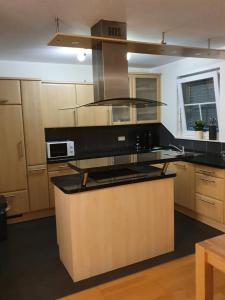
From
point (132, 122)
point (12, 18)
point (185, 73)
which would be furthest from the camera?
point (132, 122)

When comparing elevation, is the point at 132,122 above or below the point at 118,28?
below

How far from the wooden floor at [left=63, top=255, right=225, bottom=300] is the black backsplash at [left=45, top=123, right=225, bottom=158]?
2153 millimetres

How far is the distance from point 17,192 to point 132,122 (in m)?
2.31

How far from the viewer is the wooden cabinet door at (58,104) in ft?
13.4

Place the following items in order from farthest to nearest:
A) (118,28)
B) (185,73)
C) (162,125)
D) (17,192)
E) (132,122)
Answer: (162,125)
(132,122)
(185,73)
(17,192)
(118,28)

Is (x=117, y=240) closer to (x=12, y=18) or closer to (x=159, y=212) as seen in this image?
(x=159, y=212)

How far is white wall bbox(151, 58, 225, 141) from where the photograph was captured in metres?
3.87

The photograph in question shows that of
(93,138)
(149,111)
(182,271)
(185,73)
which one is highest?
(185,73)

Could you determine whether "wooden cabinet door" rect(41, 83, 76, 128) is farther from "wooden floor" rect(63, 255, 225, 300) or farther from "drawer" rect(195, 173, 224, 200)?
"wooden floor" rect(63, 255, 225, 300)

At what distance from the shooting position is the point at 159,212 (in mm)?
2836

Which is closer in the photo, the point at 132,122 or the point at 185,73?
the point at 185,73

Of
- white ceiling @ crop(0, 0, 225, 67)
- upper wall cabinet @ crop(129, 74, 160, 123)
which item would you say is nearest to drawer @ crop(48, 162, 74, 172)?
upper wall cabinet @ crop(129, 74, 160, 123)

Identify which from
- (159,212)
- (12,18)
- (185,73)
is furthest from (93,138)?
(12,18)

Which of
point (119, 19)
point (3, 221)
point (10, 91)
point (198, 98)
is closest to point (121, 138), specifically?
point (198, 98)
